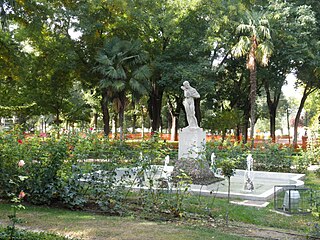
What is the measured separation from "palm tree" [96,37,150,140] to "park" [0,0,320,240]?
0.08 m

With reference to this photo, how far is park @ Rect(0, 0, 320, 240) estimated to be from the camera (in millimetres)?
7562

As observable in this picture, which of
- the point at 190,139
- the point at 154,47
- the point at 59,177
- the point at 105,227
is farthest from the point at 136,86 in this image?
the point at 105,227

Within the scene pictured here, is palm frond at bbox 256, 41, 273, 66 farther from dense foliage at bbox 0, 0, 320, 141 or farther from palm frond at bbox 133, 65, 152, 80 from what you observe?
palm frond at bbox 133, 65, 152, 80

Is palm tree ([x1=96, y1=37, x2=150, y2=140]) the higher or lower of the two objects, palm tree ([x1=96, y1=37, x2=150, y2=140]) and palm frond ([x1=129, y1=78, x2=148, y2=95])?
the higher

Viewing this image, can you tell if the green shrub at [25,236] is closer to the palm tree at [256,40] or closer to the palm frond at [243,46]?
the palm tree at [256,40]

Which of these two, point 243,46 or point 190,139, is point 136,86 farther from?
point 190,139

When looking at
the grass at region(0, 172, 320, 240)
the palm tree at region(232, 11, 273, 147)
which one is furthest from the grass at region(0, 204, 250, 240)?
the palm tree at region(232, 11, 273, 147)

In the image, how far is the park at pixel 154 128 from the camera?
298 inches

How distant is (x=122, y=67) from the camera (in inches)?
914

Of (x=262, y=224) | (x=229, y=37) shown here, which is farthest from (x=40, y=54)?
(x=262, y=224)

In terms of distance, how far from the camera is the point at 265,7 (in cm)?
2702

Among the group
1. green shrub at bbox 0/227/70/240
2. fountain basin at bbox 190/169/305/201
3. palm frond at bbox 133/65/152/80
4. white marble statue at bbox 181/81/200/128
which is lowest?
fountain basin at bbox 190/169/305/201

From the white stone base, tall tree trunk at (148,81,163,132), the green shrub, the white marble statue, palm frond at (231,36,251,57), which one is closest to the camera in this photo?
the green shrub

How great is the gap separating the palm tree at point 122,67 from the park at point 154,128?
3.3 inches
